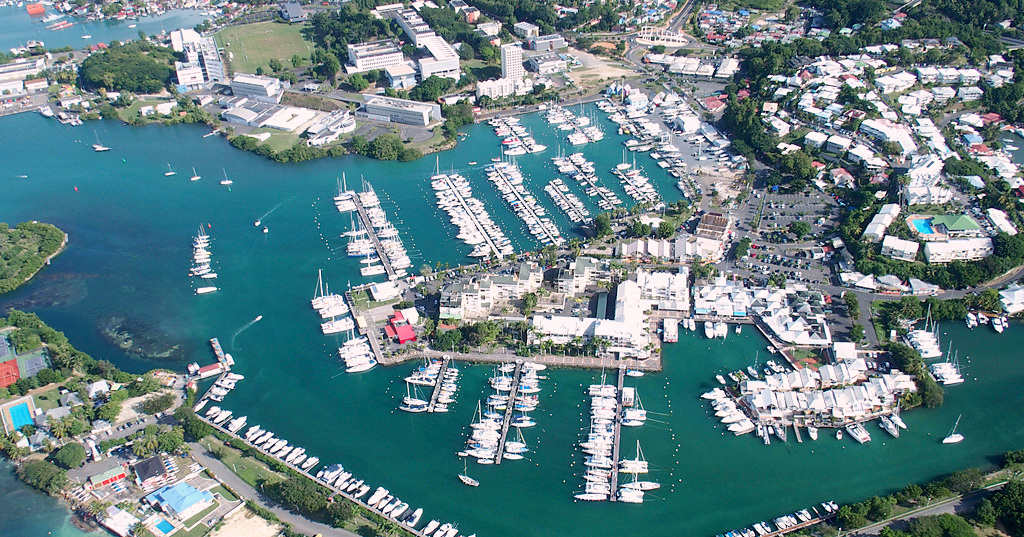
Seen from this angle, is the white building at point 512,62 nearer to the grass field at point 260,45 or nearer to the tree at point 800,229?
the grass field at point 260,45

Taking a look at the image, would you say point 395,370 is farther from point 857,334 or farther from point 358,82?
point 358,82

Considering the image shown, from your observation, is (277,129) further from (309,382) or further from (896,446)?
(896,446)

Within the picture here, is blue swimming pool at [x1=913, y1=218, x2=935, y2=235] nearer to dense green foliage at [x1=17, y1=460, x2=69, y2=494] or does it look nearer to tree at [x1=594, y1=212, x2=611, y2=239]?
tree at [x1=594, y1=212, x2=611, y2=239]

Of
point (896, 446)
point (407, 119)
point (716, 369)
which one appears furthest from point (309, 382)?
point (407, 119)

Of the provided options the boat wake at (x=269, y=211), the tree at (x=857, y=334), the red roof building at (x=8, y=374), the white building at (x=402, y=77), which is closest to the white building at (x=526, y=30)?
the white building at (x=402, y=77)

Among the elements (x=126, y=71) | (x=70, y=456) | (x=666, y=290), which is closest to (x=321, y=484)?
(x=70, y=456)

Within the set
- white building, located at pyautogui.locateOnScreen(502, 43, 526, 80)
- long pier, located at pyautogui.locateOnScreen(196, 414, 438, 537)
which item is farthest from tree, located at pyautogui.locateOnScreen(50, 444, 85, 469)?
white building, located at pyautogui.locateOnScreen(502, 43, 526, 80)
